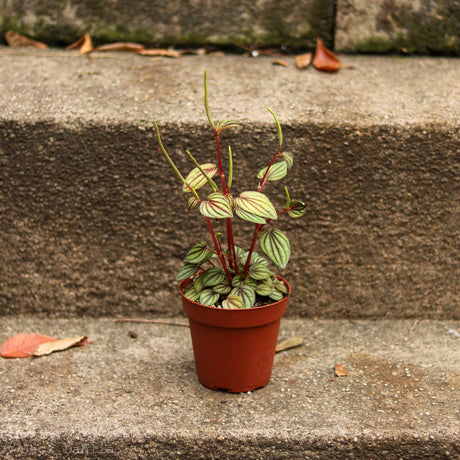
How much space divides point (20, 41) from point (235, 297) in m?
1.26

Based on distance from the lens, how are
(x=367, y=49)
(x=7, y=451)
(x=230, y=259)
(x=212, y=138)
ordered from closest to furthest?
(x=7, y=451) < (x=230, y=259) < (x=212, y=138) < (x=367, y=49)

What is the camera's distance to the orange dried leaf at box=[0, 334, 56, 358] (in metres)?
1.38

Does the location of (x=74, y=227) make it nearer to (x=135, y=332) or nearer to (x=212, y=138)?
(x=135, y=332)

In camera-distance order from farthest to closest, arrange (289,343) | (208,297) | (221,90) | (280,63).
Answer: (280,63) < (221,90) < (289,343) < (208,297)

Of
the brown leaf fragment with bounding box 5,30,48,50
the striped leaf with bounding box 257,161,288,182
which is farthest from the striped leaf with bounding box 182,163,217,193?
the brown leaf fragment with bounding box 5,30,48,50

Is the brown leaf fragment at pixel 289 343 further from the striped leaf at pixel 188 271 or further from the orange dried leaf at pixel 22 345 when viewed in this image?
the orange dried leaf at pixel 22 345

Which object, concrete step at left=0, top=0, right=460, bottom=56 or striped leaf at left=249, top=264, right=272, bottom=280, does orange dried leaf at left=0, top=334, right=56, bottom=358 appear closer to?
striped leaf at left=249, top=264, right=272, bottom=280

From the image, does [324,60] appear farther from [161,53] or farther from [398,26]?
[161,53]

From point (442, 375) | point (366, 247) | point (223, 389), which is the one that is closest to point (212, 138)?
point (366, 247)

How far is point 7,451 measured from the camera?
107 cm

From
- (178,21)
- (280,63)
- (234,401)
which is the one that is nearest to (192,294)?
(234,401)

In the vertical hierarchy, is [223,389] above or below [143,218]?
below

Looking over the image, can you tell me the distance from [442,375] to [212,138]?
863 mm

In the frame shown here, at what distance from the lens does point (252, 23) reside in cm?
176
